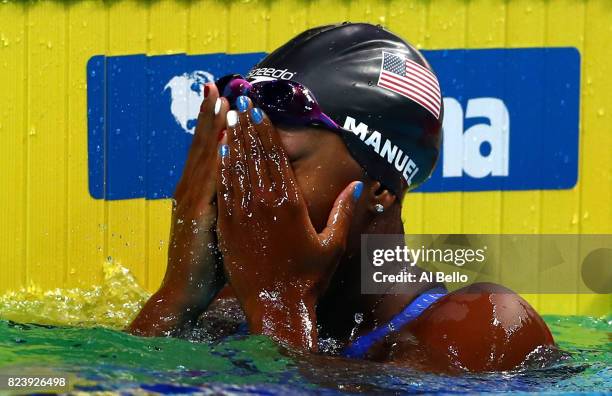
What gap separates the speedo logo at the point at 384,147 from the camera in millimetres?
2375

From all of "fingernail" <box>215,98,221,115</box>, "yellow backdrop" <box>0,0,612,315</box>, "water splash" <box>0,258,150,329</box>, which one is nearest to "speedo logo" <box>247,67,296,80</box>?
"fingernail" <box>215,98,221,115</box>

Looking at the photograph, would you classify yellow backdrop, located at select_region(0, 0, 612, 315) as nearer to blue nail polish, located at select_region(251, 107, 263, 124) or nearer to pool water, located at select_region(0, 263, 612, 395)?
pool water, located at select_region(0, 263, 612, 395)

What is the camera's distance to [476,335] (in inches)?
87.0

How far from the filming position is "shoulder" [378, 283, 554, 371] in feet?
7.18

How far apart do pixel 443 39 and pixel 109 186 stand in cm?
186

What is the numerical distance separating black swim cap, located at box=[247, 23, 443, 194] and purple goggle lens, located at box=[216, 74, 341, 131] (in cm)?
3

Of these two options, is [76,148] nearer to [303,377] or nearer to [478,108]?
[478,108]

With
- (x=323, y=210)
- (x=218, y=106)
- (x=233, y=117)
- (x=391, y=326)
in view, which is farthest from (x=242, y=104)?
(x=391, y=326)

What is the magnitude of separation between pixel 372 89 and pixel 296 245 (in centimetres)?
49

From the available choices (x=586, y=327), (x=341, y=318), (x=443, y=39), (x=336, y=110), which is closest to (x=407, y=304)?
(x=341, y=318)

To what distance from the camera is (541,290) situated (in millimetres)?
4707

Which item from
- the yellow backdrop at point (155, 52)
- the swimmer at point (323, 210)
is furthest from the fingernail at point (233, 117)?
the yellow backdrop at point (155, 52)

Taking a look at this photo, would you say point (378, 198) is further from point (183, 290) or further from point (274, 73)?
point (183, 290)

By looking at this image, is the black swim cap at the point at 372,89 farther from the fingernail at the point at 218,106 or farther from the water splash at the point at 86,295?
the water splash at the point at 86,295
